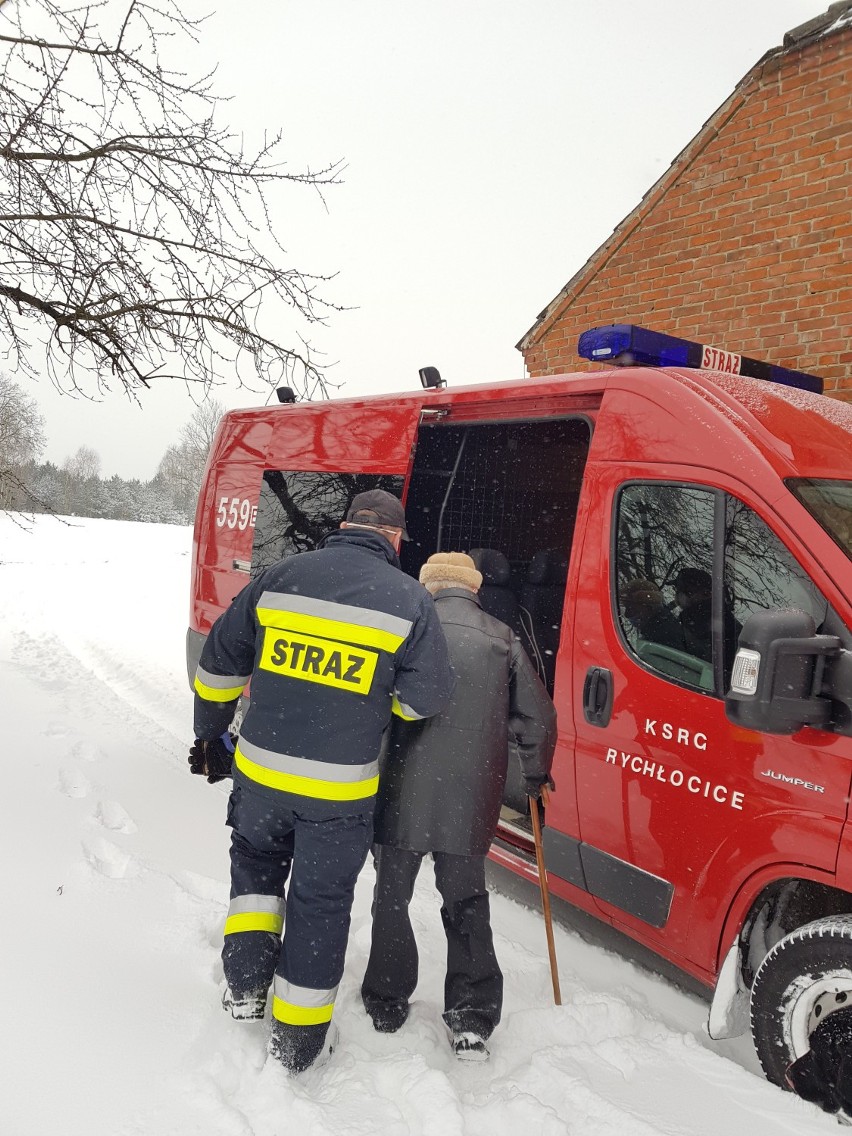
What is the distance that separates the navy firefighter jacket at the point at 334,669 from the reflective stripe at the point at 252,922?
0.43 metres

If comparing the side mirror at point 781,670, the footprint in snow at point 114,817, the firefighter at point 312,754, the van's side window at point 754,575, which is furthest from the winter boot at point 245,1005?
the van's side window at point 754,575

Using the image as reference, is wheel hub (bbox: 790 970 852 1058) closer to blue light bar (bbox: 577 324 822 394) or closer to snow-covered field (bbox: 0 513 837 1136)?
snow-covered field (bbox: 0 513 837 1136)

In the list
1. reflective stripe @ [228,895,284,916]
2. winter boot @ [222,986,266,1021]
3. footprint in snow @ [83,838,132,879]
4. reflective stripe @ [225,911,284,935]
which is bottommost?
footprint in snow @ [83,838,132,879]

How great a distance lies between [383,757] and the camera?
2.74 m

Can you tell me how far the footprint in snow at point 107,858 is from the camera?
3.34 meters

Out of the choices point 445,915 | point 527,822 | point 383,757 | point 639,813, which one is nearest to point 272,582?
point 383,757

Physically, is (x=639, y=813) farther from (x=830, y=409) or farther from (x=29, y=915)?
→ (x=29, y=915)

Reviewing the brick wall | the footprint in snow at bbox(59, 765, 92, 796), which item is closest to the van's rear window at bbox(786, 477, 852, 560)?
the brick wall

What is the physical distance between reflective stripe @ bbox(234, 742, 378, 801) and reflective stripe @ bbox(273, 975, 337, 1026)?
57cm

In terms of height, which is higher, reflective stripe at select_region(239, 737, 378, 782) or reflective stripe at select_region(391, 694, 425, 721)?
reflective stripe at select_region(391, 694, 425, 721)

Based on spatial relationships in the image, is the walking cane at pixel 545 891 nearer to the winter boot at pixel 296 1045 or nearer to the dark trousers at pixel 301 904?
the dark trousers at pixel 301 904

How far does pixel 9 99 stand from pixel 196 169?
1137 mm

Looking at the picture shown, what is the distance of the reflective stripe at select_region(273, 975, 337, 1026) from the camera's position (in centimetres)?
234

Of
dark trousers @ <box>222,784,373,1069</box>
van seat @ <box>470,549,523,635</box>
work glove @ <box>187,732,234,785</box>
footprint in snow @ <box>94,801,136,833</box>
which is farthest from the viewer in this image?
van seat @ <box>470,549,523,635</box>
